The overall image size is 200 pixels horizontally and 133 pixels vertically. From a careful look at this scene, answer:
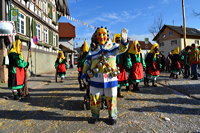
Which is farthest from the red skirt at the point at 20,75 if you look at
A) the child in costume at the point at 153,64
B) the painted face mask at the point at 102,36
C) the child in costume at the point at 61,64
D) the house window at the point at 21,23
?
the house window at the point at 21,23

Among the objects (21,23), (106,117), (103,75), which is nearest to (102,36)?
(103,75)

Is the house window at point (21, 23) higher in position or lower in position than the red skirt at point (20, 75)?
higher

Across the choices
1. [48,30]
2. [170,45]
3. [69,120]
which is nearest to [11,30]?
[69,120]

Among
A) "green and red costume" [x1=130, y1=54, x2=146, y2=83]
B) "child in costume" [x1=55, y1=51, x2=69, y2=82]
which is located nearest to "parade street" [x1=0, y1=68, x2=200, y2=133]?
"green and red costume" [x1=130, y1=54, x2=146, y2=83]

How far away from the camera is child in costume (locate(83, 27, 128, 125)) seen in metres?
2.84

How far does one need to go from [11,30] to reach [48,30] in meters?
9.21

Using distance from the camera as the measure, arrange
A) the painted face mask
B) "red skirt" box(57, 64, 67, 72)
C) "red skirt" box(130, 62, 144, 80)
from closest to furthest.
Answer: the painted face mask < "red skirt" box(130, 62, 144, 80) < "red skirt" box(57, 64, 67, 72)

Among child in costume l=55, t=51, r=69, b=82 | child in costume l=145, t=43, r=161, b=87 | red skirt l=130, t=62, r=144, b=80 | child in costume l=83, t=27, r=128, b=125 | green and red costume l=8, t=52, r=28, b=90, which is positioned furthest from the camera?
child in costume l=55, t=51, r=69, b=82

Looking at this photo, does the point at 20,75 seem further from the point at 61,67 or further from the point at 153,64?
the point at 153,64

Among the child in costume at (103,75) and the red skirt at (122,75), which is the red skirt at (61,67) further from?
the child in costume at (103,75)

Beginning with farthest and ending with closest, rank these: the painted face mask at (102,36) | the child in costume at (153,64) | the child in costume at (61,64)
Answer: the child in costume at (61,64) → the child in costume at (153,64) → the painted face mask at (102,36)

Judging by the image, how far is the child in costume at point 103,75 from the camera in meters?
A: 2.84

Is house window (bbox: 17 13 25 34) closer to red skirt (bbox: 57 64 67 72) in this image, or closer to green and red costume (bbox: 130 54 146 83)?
red skirt (bbox: 57 64 67 72)

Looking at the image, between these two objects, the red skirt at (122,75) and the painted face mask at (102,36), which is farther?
the red skirt at (122,75)
